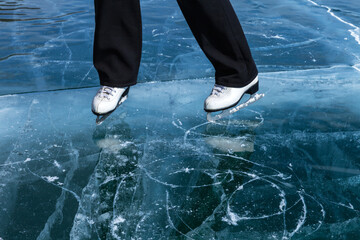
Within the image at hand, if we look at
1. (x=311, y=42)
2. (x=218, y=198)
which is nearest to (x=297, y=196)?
(x=218, y=198)

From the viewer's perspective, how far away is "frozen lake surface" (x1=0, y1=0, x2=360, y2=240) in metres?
1.23

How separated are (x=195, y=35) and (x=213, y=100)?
240 millimetres

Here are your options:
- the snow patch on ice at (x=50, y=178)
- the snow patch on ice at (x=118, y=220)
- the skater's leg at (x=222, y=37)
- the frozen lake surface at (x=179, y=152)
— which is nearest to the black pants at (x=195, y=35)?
the skater's leg at (x=222, y=37)

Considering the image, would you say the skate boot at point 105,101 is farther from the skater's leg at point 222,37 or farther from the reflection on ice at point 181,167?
the skater's leg at point 222,37

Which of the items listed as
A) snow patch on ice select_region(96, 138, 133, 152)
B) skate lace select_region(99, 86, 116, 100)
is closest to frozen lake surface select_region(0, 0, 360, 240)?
snow patch on ice select_region(96, 138, 133, 152)

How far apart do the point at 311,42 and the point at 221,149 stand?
1575mm

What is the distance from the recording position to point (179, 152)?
62.4 inches

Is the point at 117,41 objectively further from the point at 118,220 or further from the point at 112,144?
the point at 118,220

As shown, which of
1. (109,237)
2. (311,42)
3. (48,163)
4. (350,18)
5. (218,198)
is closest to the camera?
(109,237)

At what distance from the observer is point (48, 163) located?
5.05ft

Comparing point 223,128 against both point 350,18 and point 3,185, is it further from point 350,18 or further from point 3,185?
point 350,18

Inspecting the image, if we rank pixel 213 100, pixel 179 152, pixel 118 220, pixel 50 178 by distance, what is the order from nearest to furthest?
pixel 118 220 < pixel 50 178 < pixel 179 152 < pixel 213 100

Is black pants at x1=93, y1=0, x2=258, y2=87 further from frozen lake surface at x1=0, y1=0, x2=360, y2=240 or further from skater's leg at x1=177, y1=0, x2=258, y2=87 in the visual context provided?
frozen lake surface at x1=0, y1=0, x2=360, y2=240

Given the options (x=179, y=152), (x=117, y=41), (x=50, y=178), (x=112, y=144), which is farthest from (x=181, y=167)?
(x=117, y=41)
